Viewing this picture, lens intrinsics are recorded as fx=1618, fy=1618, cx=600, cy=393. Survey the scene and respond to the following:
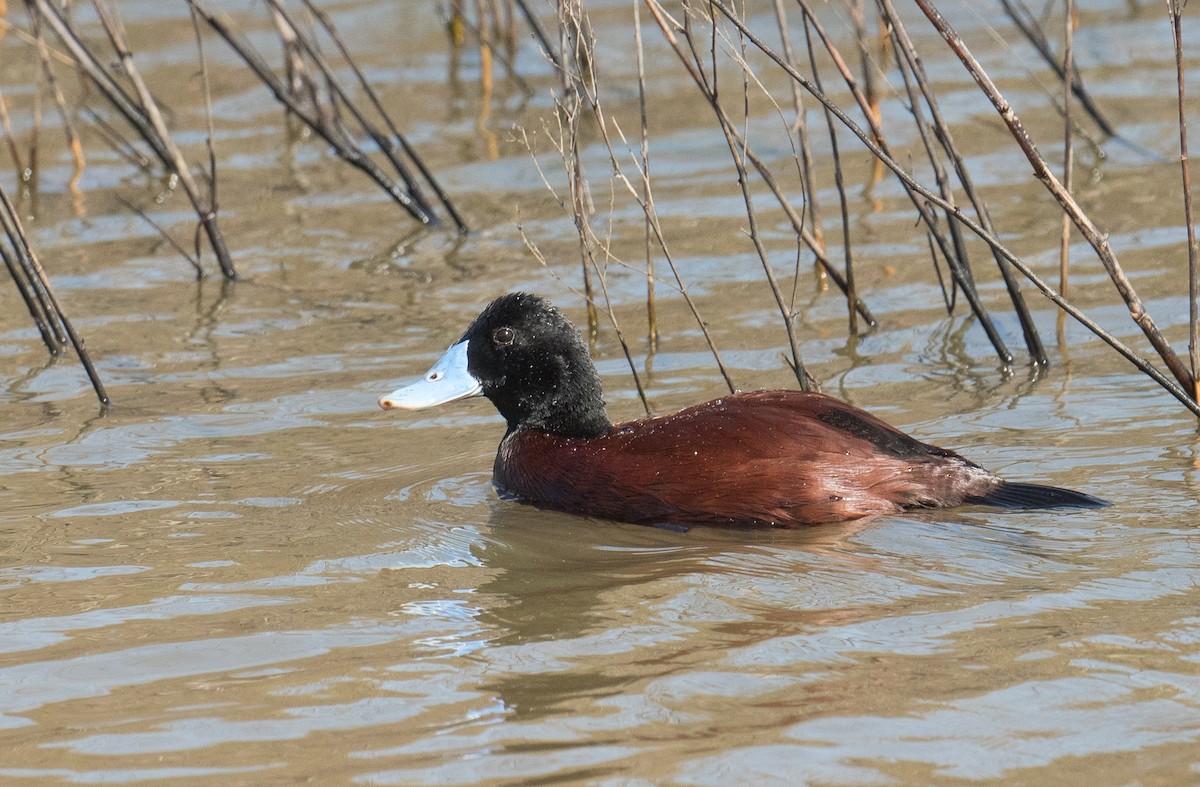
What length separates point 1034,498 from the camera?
497 centimetres

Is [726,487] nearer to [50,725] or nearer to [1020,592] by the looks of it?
[1020,592]

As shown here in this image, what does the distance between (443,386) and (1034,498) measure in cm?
209

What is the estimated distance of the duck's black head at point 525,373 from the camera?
570 centimetres

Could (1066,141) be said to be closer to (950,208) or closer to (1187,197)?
(1187,197)

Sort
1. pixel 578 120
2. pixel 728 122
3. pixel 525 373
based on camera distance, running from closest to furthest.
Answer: pixel 728 122 → pixel 525 373 → pixel 578 120

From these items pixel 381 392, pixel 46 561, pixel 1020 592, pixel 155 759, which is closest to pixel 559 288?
pixel 381 392

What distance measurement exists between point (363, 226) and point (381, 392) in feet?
9.34

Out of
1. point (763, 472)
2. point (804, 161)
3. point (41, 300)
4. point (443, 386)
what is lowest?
point (763, 472)

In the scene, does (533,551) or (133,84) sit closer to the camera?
Answer: (533,551)

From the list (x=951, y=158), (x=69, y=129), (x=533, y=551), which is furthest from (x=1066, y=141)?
(x=69, y=129)

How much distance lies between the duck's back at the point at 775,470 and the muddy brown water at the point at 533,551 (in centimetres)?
9

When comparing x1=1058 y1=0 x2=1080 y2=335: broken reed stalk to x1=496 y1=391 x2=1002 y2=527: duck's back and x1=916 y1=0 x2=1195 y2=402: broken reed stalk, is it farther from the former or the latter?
x1=496 y1=391 x2=1002 y2=527: duck's back

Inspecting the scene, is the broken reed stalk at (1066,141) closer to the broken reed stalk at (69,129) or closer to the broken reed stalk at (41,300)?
the broken reed stalk at (41,300)

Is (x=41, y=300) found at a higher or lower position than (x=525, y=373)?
higher
